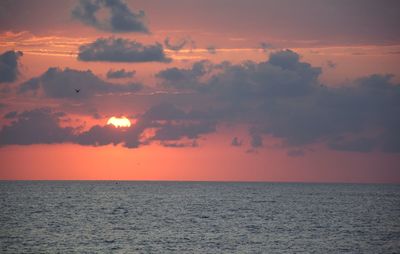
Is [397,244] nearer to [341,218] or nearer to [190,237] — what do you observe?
[190,237]

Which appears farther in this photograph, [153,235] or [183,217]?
[183,217]

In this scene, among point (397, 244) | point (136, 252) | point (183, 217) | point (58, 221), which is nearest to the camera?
point (136, 252)

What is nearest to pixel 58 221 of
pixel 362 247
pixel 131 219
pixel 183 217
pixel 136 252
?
pixel 131 219

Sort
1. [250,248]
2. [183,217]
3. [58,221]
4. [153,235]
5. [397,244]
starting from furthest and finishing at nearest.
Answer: [183,217] → [58,221] → [153,235] → [397,244] → [250,248]

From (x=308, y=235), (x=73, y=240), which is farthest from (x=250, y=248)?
(x=73, y=240)

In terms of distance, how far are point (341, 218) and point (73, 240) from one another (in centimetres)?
6618

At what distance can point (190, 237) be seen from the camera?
317 ft

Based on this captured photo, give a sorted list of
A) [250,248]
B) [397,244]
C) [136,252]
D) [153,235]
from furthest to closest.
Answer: [153,235]
[397,244]
[250,248]
[136,252]

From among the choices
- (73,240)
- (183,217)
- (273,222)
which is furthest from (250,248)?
(183,217)

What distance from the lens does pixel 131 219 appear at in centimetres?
12494

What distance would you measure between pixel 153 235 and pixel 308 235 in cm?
2535

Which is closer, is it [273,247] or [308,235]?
[273,247]

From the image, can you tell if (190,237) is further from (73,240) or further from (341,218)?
(341,218)

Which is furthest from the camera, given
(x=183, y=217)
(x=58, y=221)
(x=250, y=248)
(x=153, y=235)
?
(x=183, y=217)
